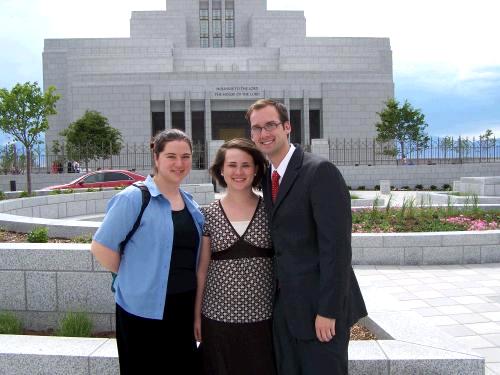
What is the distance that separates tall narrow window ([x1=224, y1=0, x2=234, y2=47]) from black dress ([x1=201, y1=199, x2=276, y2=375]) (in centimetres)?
5498

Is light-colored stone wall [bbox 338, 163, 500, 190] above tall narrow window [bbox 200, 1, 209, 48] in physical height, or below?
below

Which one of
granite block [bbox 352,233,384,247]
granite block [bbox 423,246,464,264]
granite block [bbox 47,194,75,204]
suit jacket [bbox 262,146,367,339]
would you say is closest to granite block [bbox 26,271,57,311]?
suit jacket [bbox 262,146,367,339]

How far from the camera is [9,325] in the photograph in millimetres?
4555

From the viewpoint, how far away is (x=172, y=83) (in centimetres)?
3997

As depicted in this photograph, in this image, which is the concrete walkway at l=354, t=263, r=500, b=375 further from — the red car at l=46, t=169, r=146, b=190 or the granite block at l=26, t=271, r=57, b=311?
the red car at l=46, t=169, r=146, b=190

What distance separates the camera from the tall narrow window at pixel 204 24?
55.0m

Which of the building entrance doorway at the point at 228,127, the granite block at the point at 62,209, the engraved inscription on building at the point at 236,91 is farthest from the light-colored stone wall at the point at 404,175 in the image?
the building entrance doorway at the point at 228,127

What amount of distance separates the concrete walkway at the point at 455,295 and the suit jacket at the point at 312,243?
7.19 feet

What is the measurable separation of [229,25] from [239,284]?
55665 mm

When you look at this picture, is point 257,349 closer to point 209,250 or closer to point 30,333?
point 209,250

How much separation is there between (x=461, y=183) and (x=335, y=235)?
1809 cm

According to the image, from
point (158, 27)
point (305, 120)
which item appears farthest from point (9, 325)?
point (158, 27)

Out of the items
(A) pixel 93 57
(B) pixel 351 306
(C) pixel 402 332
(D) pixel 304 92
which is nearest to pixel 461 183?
(C) pixel 402 332

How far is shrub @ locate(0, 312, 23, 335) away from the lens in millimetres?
4516
